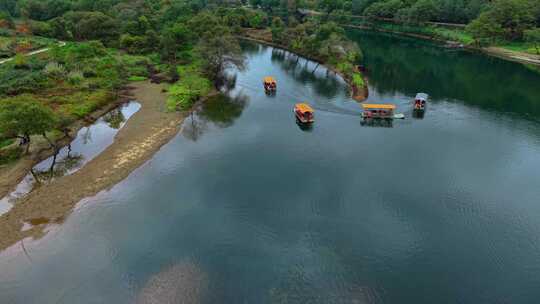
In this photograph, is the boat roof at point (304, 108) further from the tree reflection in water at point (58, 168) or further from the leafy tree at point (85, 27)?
the leafy tree at point (85, 27)

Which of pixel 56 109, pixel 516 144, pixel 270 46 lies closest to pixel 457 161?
pixel 516 144

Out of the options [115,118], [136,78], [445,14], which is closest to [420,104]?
[115,118]

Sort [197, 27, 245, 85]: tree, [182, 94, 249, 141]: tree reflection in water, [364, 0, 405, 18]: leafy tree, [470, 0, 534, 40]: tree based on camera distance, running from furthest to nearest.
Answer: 1. [364, 0, 405, 18]: leafy tree
2. [470, 0, 534, 40]: tree
3. [197, 27, 245, 85]: tree
4. [182, 94, 249, 141]: tree reflection in water

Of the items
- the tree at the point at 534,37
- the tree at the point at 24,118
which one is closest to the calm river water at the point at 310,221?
the tree at the point at 24,118

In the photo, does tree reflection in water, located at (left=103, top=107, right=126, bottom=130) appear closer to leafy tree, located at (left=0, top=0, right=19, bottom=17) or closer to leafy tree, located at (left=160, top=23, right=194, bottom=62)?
leafy tree, located at (left=160, top=23, right=194, bottom=62)

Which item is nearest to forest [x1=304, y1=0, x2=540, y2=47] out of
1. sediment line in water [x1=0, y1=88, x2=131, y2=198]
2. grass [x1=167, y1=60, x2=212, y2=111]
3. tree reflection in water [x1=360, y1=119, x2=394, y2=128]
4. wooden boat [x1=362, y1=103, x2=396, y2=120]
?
wooden boat [x1=362, y1=103, x2=396, y2=120]

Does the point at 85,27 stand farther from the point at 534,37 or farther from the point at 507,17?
the point at 507,17
